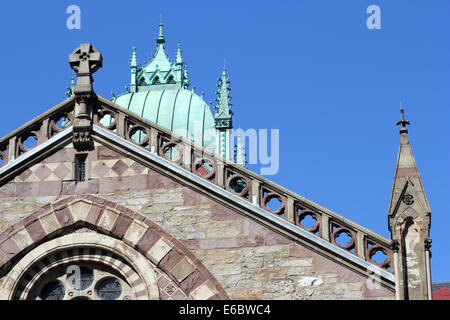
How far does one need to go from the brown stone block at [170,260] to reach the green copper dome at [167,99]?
841 inches

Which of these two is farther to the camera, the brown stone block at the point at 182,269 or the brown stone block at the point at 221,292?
the brown stone block at the point at 182,269

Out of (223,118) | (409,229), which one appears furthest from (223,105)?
(409,229)

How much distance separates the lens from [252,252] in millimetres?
23438

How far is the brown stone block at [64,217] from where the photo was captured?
79.3 ft

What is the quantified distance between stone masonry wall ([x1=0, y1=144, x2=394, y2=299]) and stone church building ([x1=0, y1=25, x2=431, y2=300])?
2cm

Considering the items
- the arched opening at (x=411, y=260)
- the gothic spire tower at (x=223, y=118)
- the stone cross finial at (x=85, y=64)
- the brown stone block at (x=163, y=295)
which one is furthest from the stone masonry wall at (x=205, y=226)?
the gothic spire tower at (x=223, y=118)

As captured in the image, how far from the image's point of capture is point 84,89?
82.9ft

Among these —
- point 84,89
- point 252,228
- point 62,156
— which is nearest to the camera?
point 252,228

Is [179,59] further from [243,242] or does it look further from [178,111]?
[243,242]

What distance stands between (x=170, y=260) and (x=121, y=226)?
1244 mm

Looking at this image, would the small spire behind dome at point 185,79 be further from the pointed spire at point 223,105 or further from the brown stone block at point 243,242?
the brown stone block at point 243,242

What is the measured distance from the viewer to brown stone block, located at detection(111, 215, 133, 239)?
2392cm
